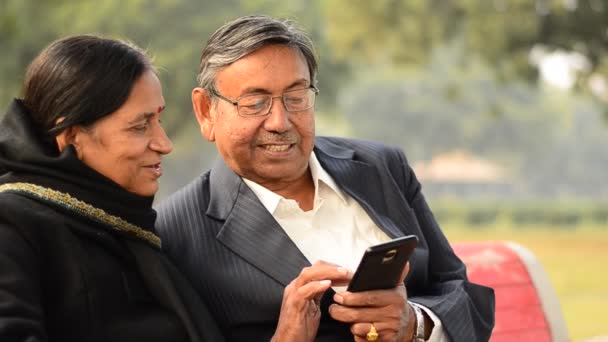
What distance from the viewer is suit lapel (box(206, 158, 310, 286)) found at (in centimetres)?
310

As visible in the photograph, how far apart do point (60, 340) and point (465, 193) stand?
52.3 m

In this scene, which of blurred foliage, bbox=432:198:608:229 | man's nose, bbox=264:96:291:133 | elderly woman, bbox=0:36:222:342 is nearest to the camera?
elderly woman, bbox=0:36:222:342

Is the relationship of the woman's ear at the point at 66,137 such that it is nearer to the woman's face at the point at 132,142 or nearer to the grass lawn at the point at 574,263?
the woman's face at the point at 132,142

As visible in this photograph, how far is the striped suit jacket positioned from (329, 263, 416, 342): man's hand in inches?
6.9

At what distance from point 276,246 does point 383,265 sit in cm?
48

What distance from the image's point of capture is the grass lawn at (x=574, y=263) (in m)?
15.2

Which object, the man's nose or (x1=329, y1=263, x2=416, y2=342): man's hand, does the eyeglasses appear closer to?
the man's nose

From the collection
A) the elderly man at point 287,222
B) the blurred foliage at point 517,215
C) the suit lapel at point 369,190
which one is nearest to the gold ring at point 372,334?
the elderly man at point 287,222

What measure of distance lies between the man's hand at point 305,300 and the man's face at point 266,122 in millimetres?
531

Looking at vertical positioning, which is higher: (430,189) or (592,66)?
(592,66)

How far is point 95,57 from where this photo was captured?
8.61 feet

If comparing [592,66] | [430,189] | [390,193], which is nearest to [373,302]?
[390,193]

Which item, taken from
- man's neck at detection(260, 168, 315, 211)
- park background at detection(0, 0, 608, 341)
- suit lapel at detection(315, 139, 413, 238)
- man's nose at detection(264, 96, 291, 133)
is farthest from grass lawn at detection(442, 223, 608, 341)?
man's nose at detection(264, 96, 291, 133)

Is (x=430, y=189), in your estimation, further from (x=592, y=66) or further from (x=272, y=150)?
(x=272, y=150)
